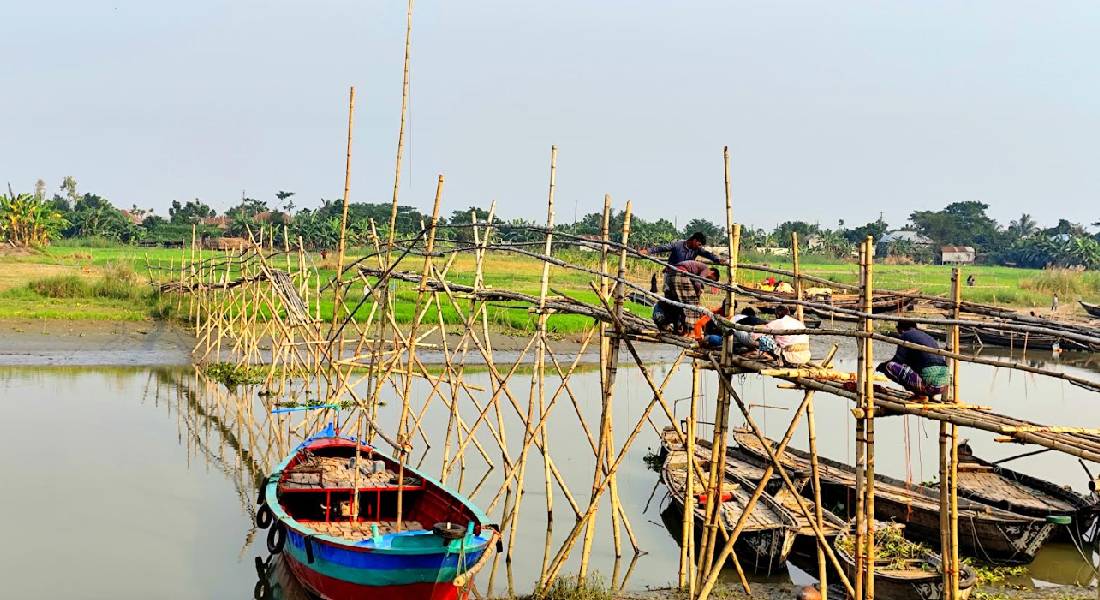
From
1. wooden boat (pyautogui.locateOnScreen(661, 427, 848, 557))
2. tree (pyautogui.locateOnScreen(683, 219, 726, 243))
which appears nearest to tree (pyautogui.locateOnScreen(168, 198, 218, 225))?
tree (pyautogui.locateOnScreen(683, 219, 726, 243))

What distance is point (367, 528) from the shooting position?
11086 mm

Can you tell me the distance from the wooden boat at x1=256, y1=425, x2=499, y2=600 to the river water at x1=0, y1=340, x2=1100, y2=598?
95 cm

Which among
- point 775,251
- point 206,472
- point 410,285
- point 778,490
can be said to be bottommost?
point 206,472

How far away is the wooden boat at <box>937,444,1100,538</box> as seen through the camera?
1239 cm

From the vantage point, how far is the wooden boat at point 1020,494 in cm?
1239

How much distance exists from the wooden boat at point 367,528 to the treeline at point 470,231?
36.7 metres

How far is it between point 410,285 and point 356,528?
27.4m

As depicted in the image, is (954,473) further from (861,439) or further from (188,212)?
(188,212)

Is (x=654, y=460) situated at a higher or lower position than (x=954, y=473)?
lower

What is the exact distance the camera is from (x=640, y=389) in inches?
1024

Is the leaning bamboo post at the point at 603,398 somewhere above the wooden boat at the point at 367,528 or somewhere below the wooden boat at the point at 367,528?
above

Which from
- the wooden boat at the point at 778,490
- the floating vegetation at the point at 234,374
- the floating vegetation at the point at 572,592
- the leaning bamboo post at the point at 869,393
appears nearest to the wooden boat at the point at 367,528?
the floating vegetation at the point at 572,592

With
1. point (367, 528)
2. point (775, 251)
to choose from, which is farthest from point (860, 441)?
point (775, 251)

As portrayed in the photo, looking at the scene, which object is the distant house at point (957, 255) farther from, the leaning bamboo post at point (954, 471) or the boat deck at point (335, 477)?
the leaning bamboo post at point (954, 471)
